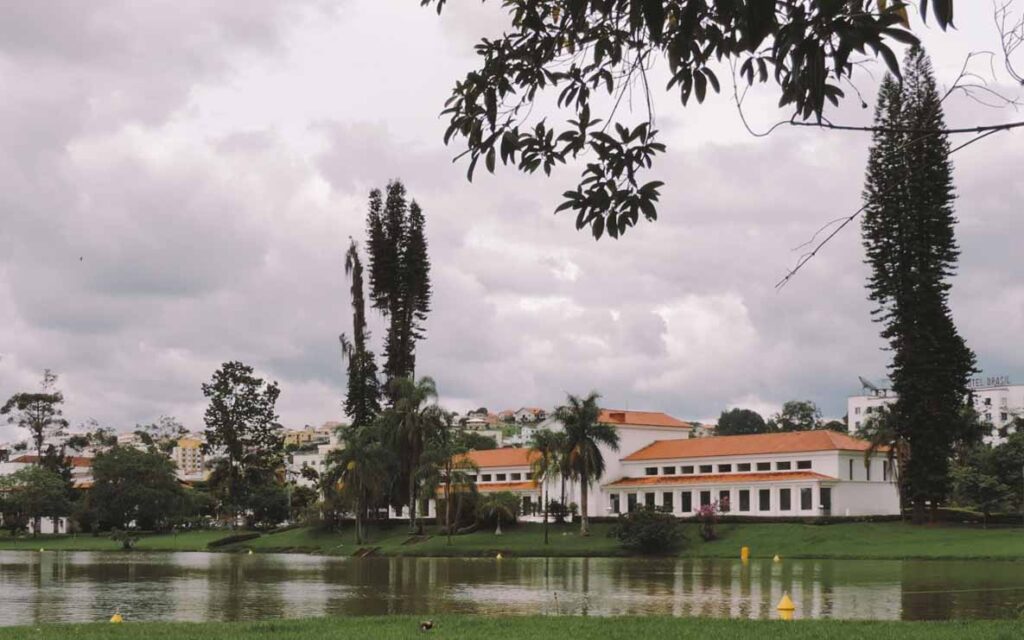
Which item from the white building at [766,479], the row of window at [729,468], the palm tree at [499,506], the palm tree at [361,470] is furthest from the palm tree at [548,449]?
the row of window at [729,468]

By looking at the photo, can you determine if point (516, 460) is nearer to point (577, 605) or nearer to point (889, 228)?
point (889, 228)

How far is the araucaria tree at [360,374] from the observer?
8100 centimetres

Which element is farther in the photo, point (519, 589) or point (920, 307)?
point (920, 307)

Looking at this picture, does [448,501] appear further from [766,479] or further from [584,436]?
[766,479]

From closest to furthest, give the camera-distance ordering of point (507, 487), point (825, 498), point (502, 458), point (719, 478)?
point (825, 498), point (719, 478), point (507, 487), point (502, 458)

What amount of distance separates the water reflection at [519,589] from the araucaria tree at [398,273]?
3249 centimetres

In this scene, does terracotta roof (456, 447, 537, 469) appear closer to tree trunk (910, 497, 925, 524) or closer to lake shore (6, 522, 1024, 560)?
lake shore (6, 522, 1024, 560)

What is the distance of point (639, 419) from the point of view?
86.2 metres

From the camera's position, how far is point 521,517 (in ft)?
271

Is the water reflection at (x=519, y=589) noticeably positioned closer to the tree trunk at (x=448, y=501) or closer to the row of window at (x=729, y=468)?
the tree trunk at (x=448, y=501)

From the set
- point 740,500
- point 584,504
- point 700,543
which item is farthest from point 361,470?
point 740,500

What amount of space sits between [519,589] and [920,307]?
35.9 meters

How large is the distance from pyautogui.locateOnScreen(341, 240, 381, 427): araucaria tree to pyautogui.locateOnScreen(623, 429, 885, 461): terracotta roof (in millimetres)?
19580

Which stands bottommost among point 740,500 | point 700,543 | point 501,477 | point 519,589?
point 700,543
